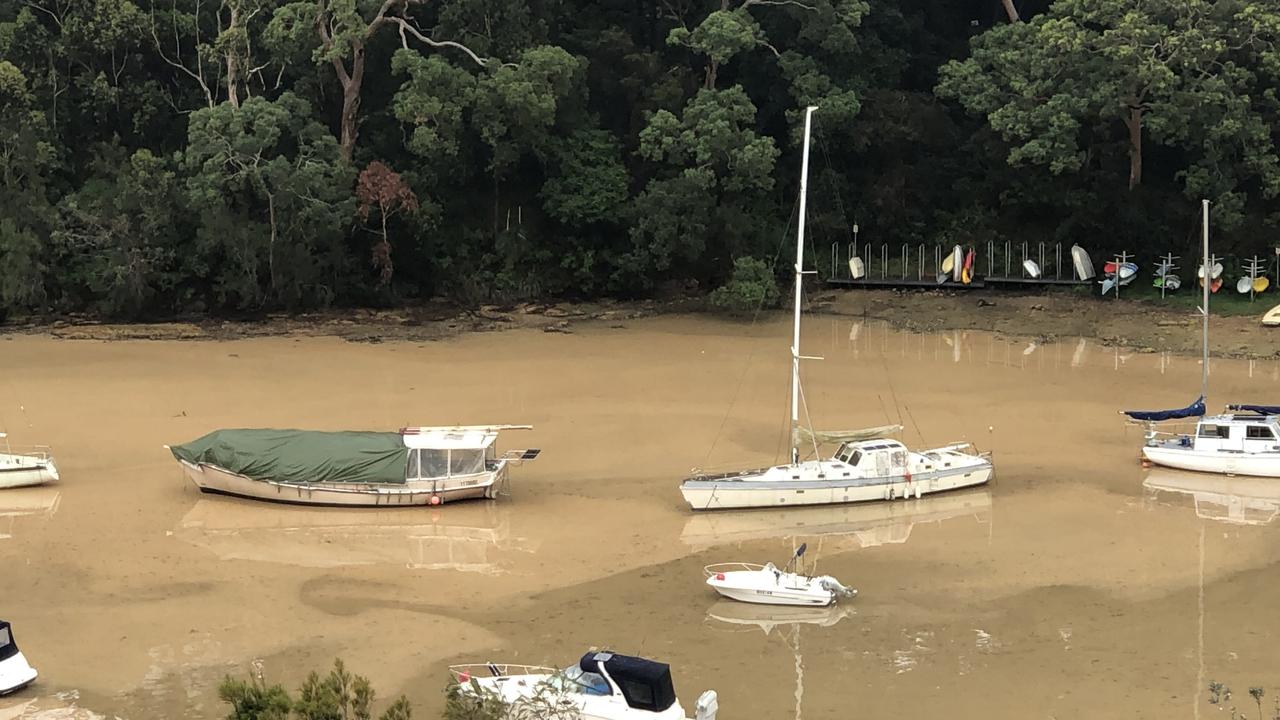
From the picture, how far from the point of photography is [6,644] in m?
18.7

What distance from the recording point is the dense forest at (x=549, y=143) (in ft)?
152

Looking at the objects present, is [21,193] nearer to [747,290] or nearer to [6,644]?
[747,290]

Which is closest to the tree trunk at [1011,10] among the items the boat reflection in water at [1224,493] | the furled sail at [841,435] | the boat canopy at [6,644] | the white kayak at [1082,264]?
the white kayak at [1082,264]

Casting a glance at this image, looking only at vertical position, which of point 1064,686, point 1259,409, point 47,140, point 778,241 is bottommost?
point 1064,686

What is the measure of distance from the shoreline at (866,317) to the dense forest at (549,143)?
137 centimetres

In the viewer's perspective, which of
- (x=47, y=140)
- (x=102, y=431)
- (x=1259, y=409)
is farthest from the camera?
(x=47, y=140)

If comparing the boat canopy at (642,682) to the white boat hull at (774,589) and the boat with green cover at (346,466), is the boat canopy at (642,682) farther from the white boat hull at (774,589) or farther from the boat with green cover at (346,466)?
the boat with green cover at (346,466)

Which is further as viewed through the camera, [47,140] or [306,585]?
[47,140]

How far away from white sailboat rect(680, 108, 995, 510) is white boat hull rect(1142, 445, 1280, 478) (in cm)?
408

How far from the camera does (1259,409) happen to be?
30.5 meters

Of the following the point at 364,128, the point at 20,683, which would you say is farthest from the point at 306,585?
the point at 364,128

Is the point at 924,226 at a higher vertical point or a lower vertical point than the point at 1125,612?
higher

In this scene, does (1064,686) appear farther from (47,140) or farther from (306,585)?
(47,140)

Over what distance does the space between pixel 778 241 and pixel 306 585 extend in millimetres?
31460
